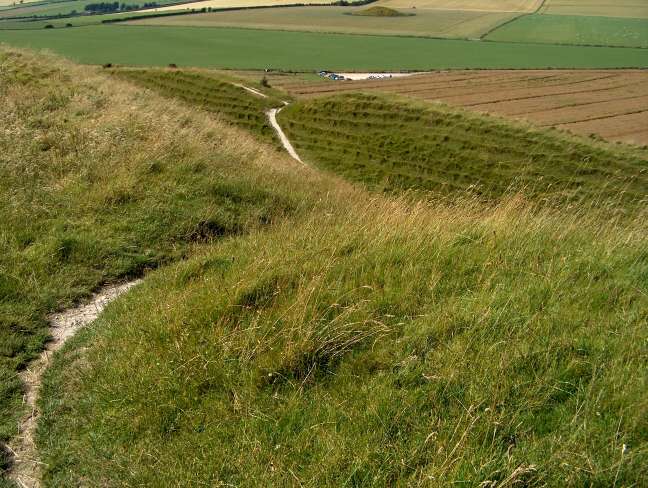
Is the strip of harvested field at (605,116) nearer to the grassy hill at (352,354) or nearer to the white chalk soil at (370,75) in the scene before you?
the white chalk soil at (370,75)

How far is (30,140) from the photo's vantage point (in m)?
12.1

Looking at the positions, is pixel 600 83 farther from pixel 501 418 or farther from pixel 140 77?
pixel 501 418

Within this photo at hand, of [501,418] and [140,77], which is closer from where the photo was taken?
[501,418]

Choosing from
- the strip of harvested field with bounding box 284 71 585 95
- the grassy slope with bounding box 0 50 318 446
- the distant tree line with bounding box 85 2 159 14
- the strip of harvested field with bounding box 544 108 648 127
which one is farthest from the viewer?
the distant tree line with bounding box 85 2 159 14

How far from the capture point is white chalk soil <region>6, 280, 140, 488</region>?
13.0 feet

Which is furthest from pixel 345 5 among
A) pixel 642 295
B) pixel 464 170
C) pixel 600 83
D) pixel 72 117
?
pixel 642 295

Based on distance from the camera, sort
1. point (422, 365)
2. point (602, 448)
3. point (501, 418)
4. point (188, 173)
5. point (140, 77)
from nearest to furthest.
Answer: point (602, 448) < point (501, 418) < point (422, 365) < point (188, 173) < point (140, 77)

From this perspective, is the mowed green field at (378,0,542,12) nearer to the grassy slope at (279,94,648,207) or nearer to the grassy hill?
the grassy slope at (279,94,648,207)

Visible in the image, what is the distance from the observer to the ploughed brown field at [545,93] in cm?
3822

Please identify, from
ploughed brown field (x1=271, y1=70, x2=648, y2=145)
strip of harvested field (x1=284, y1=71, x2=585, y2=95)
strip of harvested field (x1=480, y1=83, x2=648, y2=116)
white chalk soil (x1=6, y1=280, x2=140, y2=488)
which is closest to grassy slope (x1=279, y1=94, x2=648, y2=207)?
ploughed brown field (x1=271, y1=70, x2=648, y2=145)

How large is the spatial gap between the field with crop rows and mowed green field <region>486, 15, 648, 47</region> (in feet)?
190

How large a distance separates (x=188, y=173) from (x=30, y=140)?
4.35 meters

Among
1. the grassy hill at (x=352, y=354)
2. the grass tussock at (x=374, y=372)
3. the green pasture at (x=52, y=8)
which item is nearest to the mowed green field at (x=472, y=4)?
the green pasture at (x=52, y=8)

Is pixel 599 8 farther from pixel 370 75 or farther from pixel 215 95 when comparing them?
pixel 215 95
